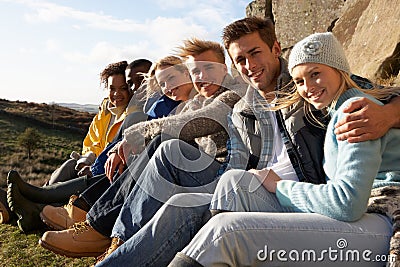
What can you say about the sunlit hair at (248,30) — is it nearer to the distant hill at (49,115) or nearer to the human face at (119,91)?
the human face at (119,91)

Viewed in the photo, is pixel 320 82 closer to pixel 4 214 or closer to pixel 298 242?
pixel 298 242

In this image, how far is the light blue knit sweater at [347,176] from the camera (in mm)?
1696

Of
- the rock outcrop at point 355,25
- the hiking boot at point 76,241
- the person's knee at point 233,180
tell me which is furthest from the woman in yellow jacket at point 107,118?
the rock outcrop at point 355,25

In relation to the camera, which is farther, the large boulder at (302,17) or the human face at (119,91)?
the large boulder at (302,17)

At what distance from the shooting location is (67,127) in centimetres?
2150

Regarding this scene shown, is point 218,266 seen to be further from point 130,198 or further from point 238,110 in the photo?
point 238,110

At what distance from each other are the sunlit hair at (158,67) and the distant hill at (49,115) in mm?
17859

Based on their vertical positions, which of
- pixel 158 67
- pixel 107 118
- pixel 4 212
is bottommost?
pixel 4 212

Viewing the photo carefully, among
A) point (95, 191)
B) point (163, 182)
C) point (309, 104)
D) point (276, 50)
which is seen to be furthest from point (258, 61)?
point (95, 191)

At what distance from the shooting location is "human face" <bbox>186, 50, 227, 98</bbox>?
299 cm

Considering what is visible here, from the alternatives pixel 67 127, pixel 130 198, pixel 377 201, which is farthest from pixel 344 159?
pixel 67 127

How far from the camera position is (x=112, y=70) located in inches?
155

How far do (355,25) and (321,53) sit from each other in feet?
16.3

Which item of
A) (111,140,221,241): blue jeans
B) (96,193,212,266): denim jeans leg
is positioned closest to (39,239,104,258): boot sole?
(111,140,221,241): blue jeans
